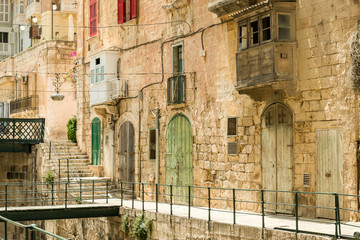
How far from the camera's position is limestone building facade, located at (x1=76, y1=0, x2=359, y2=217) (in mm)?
15477

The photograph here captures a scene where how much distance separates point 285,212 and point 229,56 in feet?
16.3

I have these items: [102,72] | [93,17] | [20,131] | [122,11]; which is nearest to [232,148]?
[122,11]

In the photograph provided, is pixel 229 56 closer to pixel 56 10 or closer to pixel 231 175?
pixel 231 175

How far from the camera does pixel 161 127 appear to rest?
23062 millimetres

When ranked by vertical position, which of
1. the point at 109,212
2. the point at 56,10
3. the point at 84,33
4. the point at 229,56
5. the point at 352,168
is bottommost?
the point at 109,212

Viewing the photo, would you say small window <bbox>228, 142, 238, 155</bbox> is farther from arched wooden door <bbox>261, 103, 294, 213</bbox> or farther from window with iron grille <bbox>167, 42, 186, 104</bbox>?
window with iron grille <bbox>167, 42, 186, 104</bbox>

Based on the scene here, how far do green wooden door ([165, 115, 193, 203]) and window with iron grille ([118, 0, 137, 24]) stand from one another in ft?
16.6

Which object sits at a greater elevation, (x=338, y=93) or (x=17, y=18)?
(x=17, y=18)

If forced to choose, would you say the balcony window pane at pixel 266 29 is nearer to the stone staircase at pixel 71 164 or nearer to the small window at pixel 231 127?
the small window at pixel 231 127

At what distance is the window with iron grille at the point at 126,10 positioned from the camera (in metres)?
24.8

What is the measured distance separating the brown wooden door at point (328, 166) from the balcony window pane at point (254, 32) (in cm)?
304

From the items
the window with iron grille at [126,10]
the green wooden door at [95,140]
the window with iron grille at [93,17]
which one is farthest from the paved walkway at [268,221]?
the window with iron grille at [93,17]

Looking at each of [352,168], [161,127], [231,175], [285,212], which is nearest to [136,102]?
[161,127]

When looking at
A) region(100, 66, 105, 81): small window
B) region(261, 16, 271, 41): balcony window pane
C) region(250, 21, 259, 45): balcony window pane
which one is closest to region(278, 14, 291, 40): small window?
region(261, 16, 271, 41): balcony window pane
